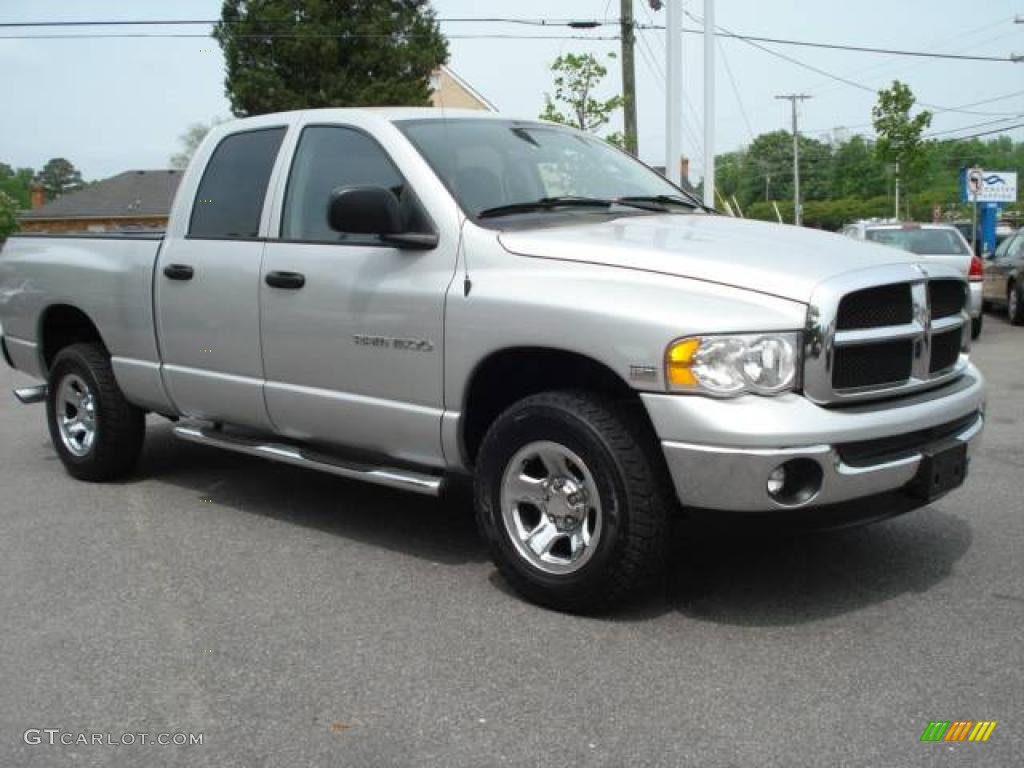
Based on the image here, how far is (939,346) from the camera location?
436 centimetres

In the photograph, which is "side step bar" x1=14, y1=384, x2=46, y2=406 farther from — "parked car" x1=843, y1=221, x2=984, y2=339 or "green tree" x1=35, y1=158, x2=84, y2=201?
"green tree" x1=35, y1=158, x2=84, y2=201

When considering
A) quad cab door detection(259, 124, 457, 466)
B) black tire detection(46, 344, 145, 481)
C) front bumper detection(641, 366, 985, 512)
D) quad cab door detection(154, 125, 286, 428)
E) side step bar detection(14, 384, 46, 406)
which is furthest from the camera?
side step bar detection(14, 384, 46, 406)

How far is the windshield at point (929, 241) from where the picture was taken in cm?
1446

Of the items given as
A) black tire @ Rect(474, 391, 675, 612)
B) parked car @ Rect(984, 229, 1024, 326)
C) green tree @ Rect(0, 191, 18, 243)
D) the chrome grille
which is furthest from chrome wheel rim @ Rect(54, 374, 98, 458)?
green tree @ Rect(0, 191, 18, 243)

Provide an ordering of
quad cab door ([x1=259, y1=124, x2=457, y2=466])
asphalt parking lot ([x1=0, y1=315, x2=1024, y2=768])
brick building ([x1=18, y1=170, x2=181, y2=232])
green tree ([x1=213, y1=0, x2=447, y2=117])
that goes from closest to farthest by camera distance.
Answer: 1. asphalt parking lot ([x1=0, y1=315, x2=1024, y2=768])
2. quad cab door ([x1=259, y1=124, x2=457, y2=466])
3. green tree ([x1=213, y1=0, x2=447, y2=117])
4. brick building ([x1=18, y1=170, x2=181, y2=232])

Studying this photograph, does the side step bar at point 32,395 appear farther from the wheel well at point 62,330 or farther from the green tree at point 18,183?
the green tree at point 18,183

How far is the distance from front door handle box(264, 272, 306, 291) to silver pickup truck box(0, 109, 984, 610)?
0.05 ft

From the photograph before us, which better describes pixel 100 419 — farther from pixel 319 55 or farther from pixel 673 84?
pixel 319 55

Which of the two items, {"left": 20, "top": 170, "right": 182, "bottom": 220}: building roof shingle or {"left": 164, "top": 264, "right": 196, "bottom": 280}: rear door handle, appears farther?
{"left": 20, "top": 170, "right": 182, "bottom": 220}: building roof shingle

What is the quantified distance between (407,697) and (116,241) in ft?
12.4

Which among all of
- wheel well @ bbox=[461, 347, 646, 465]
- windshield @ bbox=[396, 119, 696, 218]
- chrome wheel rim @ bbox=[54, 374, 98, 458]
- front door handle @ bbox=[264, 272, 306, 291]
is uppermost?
windshield @ bbox=[396, 119, 696, 218]

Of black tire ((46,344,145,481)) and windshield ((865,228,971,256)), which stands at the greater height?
windshield ((865,228,971,256))

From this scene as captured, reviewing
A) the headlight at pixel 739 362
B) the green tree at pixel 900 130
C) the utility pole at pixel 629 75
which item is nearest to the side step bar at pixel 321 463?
the headlight at pixel 739 362

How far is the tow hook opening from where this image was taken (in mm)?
3736
